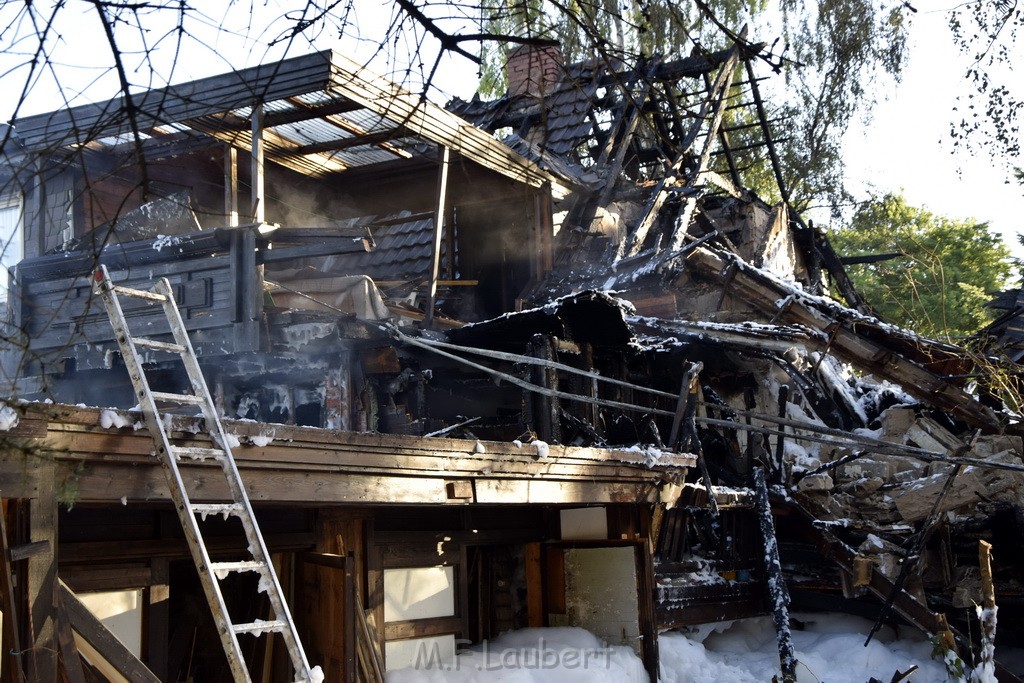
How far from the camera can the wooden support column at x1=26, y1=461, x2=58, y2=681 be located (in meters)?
4.48

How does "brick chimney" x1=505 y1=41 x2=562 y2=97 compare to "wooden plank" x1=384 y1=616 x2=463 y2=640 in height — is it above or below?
above

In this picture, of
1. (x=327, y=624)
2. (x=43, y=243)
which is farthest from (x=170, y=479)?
(x=43, y=243)

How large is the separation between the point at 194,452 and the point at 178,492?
0.94ft

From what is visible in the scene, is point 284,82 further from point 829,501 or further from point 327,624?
point 829,501

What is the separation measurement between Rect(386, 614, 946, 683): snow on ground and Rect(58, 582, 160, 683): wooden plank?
10.1 feet

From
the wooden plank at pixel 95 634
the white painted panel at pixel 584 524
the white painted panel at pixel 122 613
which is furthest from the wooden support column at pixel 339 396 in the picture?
the wooden plank at pixel 95 634

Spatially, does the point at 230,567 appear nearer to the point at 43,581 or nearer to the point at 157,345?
the point at 43,581

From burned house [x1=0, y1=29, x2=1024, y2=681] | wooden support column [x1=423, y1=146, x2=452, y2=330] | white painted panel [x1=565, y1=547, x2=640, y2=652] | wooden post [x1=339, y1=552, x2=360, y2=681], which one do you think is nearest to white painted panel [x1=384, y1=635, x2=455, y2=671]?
burned house [x1=0, y1=29, x2=1024, y2=681]

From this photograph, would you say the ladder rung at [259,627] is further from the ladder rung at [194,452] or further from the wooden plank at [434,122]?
the wooden plank at [434,122]

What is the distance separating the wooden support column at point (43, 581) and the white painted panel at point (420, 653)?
11.9ft

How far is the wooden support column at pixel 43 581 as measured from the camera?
4.48 meters

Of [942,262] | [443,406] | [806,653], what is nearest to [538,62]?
[443,406]

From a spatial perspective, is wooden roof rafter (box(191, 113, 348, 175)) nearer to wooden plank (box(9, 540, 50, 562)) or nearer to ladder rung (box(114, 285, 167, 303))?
ladder rung (box(114, 285, 167, 303))

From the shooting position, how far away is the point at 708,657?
11.7m
